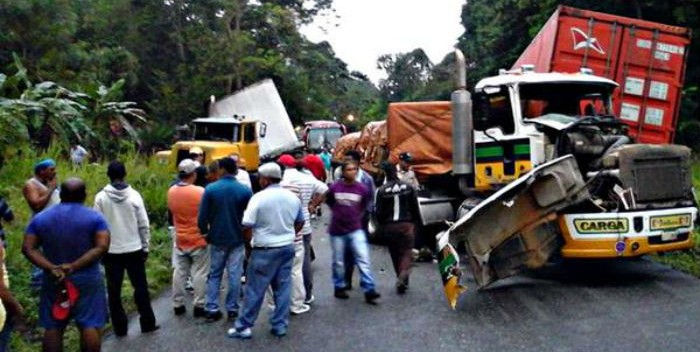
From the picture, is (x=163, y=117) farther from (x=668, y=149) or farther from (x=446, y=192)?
(x=668, y=149)

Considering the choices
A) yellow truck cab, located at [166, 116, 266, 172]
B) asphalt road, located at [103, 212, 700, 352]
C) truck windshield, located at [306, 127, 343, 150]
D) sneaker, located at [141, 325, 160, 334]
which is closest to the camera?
asphalt road, located at [103, 212, 700, 352]

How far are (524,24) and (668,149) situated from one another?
23722mm

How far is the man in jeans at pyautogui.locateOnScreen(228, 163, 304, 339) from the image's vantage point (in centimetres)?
740

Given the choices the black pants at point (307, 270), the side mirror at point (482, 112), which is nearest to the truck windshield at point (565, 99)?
the side mirror at point (482, 112)

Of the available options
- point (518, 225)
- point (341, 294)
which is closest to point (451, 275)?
point (518, 225)

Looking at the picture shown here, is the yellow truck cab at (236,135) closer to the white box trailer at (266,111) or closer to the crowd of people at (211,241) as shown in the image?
the white box trailer at (266,111)

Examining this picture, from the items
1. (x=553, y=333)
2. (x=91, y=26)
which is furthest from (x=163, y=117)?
(x=553, y=333)

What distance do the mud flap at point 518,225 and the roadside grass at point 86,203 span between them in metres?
3.91

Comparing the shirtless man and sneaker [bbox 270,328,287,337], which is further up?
the shirtless man

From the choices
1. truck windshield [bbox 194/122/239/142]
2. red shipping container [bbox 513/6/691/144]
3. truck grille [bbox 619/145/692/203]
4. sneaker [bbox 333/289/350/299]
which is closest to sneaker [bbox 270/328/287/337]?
sneaker [bbox 333/289/350/299]

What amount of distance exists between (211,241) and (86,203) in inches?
192

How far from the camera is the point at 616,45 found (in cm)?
1323

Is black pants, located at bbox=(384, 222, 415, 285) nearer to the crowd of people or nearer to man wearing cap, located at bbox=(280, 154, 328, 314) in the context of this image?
the crowd of people

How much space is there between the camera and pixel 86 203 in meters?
12.1
